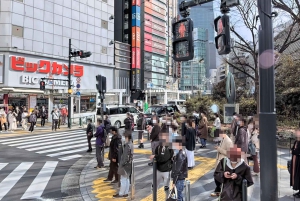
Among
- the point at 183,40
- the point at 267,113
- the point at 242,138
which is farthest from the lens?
the point at 242,138

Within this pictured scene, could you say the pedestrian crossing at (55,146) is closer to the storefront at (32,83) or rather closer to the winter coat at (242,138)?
the winter coat at (242,138)

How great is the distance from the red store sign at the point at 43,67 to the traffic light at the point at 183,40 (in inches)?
1162

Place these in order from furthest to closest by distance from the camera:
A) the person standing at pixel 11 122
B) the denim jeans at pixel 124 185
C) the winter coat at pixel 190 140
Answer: the person standing at pixel 11 122 < the winter coat at pixel 190 140 < the denim jeans at pixel 124 185

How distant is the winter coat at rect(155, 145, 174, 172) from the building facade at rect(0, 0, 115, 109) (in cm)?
2116

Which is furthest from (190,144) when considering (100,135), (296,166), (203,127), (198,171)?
(203,127)

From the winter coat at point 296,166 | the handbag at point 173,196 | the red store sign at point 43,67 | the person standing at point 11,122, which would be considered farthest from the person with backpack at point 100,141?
the red store sign at point 43,67

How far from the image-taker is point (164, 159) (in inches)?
225

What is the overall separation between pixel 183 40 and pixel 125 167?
319 cm

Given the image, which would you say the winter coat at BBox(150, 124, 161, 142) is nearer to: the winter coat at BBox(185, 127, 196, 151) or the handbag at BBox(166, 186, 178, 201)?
the winter coat at BBox(185, 127, 196, 151)

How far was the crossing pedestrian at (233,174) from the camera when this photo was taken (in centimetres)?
388

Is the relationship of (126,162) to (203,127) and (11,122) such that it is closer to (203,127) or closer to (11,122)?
(203,127)

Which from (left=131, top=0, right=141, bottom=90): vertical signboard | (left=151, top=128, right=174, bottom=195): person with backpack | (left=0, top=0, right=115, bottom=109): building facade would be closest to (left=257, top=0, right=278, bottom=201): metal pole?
(left=151, top=128, right=174, bottom=195): person with backpack

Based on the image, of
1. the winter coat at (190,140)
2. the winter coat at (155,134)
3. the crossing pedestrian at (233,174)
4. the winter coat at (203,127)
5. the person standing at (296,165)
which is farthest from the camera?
the winter coat at (203,127)

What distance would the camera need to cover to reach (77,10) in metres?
39.2
